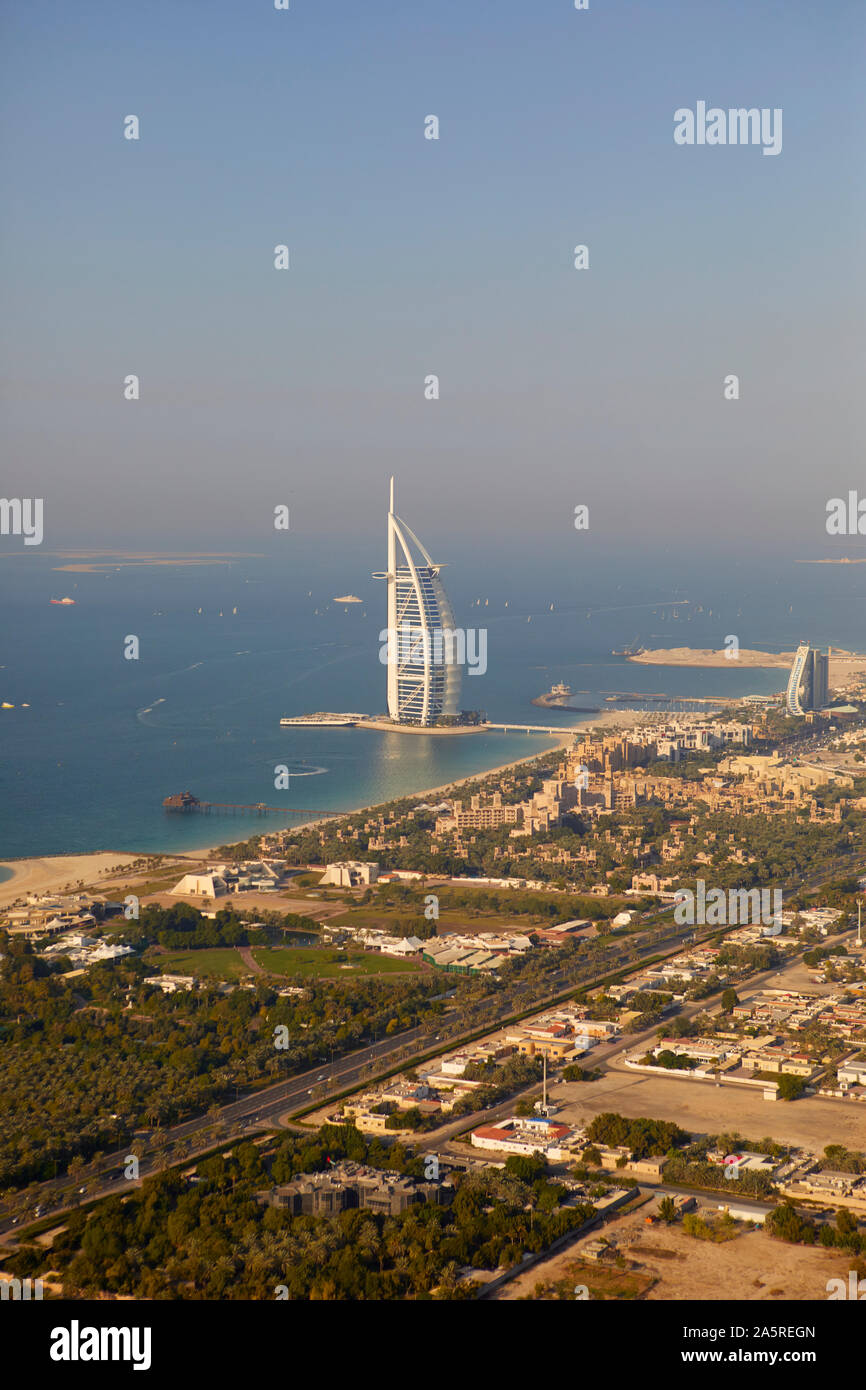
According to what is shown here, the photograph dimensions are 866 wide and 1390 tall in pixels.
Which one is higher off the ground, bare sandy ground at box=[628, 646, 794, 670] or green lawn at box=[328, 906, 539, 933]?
Result: bare sandy ground at box=[628, 646, 794, 670]

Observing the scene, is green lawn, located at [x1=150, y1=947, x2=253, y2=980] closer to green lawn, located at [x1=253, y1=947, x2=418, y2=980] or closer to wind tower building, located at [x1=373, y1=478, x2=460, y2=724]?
green lawn, located at [x1=253, y1=947, x2=418, y2=980]

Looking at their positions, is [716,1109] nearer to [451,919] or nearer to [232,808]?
[451,919]

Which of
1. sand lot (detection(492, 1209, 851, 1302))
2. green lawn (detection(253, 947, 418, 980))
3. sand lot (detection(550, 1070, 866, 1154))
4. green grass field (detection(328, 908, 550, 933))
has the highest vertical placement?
green grass field (detection(328, 908, 550, 933))

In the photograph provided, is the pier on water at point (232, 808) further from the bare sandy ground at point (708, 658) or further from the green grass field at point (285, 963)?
the bare sandy ground at point (708, 658)

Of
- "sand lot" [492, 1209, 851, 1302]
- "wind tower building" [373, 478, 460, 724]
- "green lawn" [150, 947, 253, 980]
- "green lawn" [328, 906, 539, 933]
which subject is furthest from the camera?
"wind tower building" [373, 478, 460, 724]

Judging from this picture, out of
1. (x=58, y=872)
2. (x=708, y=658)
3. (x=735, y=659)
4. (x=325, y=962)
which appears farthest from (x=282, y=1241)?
(x=708, y=658)

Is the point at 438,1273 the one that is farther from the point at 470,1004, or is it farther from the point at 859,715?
the point at 859,715

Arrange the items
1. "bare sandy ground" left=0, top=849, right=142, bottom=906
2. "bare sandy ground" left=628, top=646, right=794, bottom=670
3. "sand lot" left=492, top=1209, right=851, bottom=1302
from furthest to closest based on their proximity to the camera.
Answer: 1. "bare sandy ground" left=628, top=646, right=794, bottom=670
2. "bare sandy ground" left=0, top=849, right=142, bottom=906
3. "sand lot" left=492, top=1209, right=851, bottom=1302

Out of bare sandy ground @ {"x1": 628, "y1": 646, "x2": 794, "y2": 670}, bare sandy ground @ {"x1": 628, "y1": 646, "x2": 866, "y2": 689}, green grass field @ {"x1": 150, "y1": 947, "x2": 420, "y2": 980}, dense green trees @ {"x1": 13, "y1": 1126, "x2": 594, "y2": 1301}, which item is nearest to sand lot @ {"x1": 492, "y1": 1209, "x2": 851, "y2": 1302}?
dense green trees @ {"x1": 13, "y1": 1126, "x2": 594, "y2": 1301}

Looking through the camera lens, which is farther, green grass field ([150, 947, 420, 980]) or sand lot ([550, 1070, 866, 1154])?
green grass field ([150, 947, 420, 980])
